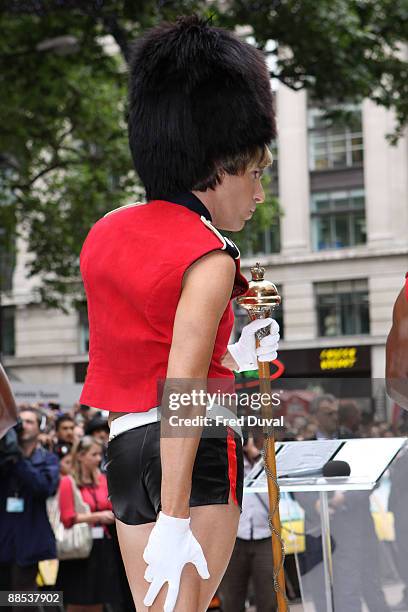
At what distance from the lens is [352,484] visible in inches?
154

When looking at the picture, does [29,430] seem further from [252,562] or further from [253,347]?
[253,347]

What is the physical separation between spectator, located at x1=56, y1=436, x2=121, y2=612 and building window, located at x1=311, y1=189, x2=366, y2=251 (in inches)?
981

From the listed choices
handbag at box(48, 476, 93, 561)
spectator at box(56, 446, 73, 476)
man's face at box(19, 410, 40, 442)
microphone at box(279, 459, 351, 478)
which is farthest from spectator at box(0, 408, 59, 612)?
microphone at box(279, 459, 351, 478)

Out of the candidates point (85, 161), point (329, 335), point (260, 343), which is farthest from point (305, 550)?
point (329, 335)

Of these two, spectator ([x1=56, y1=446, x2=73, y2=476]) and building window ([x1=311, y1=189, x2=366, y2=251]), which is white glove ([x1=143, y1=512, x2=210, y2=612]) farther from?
building window ([x1=311, y1=189, x2=366, y2=251])

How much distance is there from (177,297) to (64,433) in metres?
8.30

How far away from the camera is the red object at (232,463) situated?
255cm

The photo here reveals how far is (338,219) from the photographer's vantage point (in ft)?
110

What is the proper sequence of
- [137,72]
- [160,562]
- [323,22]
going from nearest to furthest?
[160,562], [137,72], [323,22]

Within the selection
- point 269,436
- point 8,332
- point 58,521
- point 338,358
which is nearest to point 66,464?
point 58,521

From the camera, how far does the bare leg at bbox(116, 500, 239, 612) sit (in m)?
2.44

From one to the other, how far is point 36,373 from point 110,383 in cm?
3353

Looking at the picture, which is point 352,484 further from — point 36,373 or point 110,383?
point 36,373

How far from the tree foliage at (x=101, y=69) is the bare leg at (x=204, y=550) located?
673 cm
